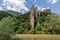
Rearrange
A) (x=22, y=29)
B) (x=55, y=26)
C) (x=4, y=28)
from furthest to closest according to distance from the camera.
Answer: (x=22, y=29) < (x=55, y=26) < (x=4, y=28)

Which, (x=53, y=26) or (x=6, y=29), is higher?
(x=6, y=29)

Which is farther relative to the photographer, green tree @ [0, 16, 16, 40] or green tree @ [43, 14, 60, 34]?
green tree @ [43, 14, 60, 34]

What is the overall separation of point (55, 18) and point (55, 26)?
10.8ft

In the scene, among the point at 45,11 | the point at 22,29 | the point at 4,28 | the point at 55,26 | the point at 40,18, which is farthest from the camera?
the point at 45,11

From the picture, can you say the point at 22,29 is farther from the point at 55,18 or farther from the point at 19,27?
the point at 55,18

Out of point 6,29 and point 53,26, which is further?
point 53,26

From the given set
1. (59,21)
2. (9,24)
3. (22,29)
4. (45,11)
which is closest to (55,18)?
(59,21)

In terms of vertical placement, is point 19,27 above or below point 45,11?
below

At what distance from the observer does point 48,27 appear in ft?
212

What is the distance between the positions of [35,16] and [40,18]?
117 inches

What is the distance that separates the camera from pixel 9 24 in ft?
97.4

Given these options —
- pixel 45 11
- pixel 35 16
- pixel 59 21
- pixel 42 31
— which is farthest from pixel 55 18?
pixel 45 11

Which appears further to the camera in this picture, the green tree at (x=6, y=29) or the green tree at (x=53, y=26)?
the green tree at (x=53, y=26)

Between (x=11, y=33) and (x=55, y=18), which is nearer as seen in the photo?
(x=11, y=33)
